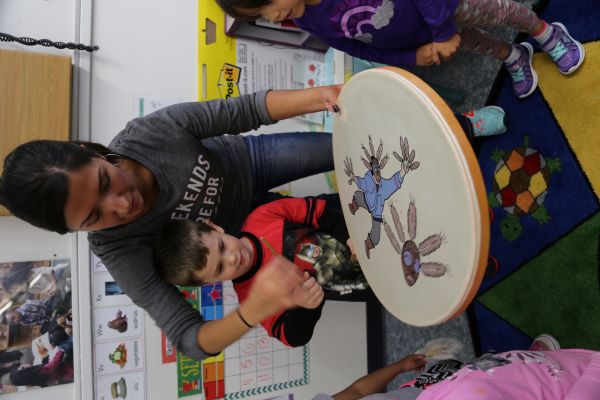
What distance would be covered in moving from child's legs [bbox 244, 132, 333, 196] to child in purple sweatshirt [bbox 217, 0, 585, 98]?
28 cm

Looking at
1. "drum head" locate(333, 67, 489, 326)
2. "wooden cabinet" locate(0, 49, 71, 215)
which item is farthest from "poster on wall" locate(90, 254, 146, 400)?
"drum head" locate(333, 67, 489, 326)

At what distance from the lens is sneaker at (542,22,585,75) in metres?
1.13

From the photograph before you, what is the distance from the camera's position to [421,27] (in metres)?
1.03

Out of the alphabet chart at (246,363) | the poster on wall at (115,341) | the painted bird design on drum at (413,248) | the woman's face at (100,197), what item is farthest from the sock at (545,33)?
the poster on wall at (115,341)

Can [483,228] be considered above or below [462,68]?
below

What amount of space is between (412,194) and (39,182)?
635 millimetres

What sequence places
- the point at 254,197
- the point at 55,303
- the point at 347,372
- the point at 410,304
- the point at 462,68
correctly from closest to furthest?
the point at 410,304, the point at 254,197, the point at 55,303, the point at 462,68, the point at 347,372

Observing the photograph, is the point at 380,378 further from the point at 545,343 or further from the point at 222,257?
the point at 222,257

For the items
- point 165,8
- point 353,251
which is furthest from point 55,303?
point 165,8

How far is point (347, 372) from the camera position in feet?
6.02

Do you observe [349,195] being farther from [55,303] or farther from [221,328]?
[55,303]

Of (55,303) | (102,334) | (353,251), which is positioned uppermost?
(353,251)

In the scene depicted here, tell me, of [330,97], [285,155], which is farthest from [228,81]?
[330,97]

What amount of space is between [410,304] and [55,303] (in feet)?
3.66
